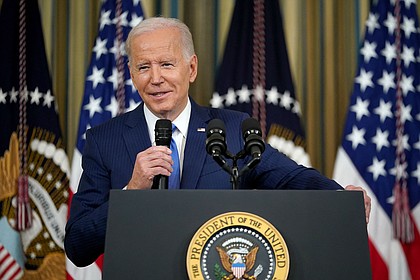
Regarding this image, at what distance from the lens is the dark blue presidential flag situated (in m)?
4.33

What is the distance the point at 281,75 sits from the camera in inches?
174

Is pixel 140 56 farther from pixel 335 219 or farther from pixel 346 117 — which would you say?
pixel 346 117

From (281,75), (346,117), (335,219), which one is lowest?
(335,219)

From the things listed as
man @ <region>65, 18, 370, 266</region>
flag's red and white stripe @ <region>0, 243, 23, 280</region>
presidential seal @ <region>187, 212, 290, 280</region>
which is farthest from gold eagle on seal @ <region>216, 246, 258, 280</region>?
flag's red and white stripe @ <region>0, 243, 23, 280</region>

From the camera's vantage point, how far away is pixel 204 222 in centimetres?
175

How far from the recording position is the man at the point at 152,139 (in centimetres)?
245

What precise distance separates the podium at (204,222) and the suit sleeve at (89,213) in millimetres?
426

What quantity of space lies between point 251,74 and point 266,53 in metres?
0.16

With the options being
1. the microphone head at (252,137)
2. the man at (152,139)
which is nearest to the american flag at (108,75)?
the man at (152,139)

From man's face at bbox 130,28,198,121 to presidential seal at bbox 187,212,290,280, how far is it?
909 mm

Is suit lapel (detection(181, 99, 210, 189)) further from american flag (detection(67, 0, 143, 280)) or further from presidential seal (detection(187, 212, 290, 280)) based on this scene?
american flag (detection(67, 0, 143, 280))

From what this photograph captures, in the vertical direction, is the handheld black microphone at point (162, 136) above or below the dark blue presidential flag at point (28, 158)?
below

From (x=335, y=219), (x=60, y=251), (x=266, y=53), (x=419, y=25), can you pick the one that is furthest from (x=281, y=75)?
(x=335, y=219)

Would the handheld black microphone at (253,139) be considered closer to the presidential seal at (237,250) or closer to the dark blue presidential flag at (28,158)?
the presidential seal at (237,250)
